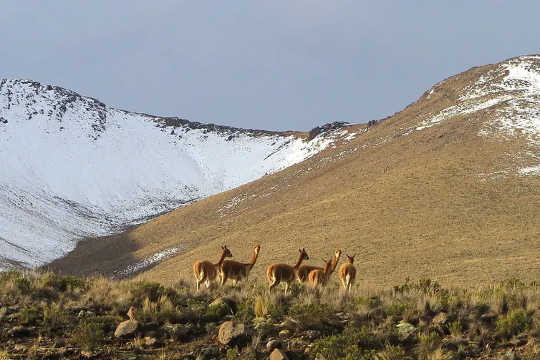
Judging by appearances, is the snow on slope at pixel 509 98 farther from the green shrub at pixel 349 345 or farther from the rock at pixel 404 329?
the green shrub at pixel 349 345

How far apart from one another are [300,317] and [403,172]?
4272 centimetres

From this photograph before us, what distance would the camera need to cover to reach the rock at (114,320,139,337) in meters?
9.01

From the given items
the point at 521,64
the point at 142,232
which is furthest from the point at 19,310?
the point at 521,64

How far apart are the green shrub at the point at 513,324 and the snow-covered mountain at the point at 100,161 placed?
6365cm

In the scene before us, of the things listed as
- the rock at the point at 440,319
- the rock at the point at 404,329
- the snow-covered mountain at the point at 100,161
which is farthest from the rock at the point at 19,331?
the snow-covered mountain at the point at 100,161

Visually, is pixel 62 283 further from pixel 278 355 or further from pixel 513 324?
pixel 513 324

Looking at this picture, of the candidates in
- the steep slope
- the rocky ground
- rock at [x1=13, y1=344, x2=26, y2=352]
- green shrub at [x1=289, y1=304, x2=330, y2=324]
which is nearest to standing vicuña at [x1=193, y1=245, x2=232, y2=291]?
the rocky ground

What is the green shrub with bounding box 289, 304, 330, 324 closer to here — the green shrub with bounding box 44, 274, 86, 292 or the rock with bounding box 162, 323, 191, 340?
the rock with bounding box 162, 323, 191, 340

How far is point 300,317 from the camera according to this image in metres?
9.21

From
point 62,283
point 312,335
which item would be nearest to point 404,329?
point 312,335

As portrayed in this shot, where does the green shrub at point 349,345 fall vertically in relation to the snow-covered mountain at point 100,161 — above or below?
below

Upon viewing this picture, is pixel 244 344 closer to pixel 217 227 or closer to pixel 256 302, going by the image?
pixel 256 302

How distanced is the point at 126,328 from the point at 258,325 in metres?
2.15

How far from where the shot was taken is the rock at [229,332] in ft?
28.7
